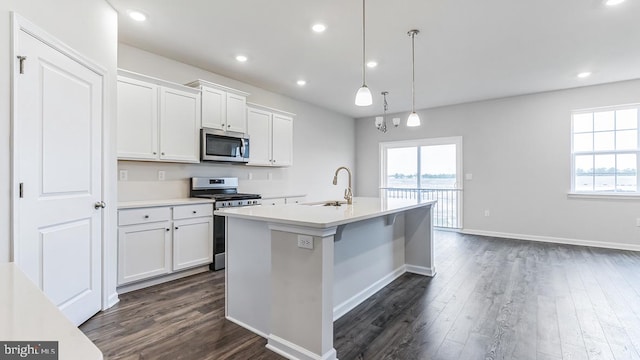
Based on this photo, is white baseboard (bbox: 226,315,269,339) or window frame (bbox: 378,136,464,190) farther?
window frame (bbox: 378,136,464,190)

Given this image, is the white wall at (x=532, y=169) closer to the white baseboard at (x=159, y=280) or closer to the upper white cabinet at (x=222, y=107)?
the upper white cabinet at (x=222, y=107)

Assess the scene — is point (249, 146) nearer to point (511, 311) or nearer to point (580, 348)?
point (511, 311)

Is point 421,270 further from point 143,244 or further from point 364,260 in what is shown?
point 143,244

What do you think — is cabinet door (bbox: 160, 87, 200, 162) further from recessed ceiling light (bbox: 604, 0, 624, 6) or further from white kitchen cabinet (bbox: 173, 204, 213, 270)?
recessed ceiling light (bbox: 604, 0, 624, 6)

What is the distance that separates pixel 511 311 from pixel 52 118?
3703mm

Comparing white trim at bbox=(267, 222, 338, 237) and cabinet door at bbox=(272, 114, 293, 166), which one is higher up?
cabinet door at bbox=(272, 114, 293, 166)

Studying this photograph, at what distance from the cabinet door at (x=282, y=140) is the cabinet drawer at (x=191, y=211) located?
1.61m

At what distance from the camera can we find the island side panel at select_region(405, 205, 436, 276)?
140 inches

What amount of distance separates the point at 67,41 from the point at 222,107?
193cm

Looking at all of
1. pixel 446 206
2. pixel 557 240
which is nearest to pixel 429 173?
pixel 446 206

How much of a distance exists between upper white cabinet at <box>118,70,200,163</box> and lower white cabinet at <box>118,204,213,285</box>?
2.15ft

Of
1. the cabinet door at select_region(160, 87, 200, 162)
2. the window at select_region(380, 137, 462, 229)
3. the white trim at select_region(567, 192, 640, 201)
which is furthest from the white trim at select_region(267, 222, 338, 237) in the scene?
the white trim at select_region(567, 192, 640, 201)

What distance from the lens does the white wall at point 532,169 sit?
488 cm

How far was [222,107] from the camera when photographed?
406 centimetres
